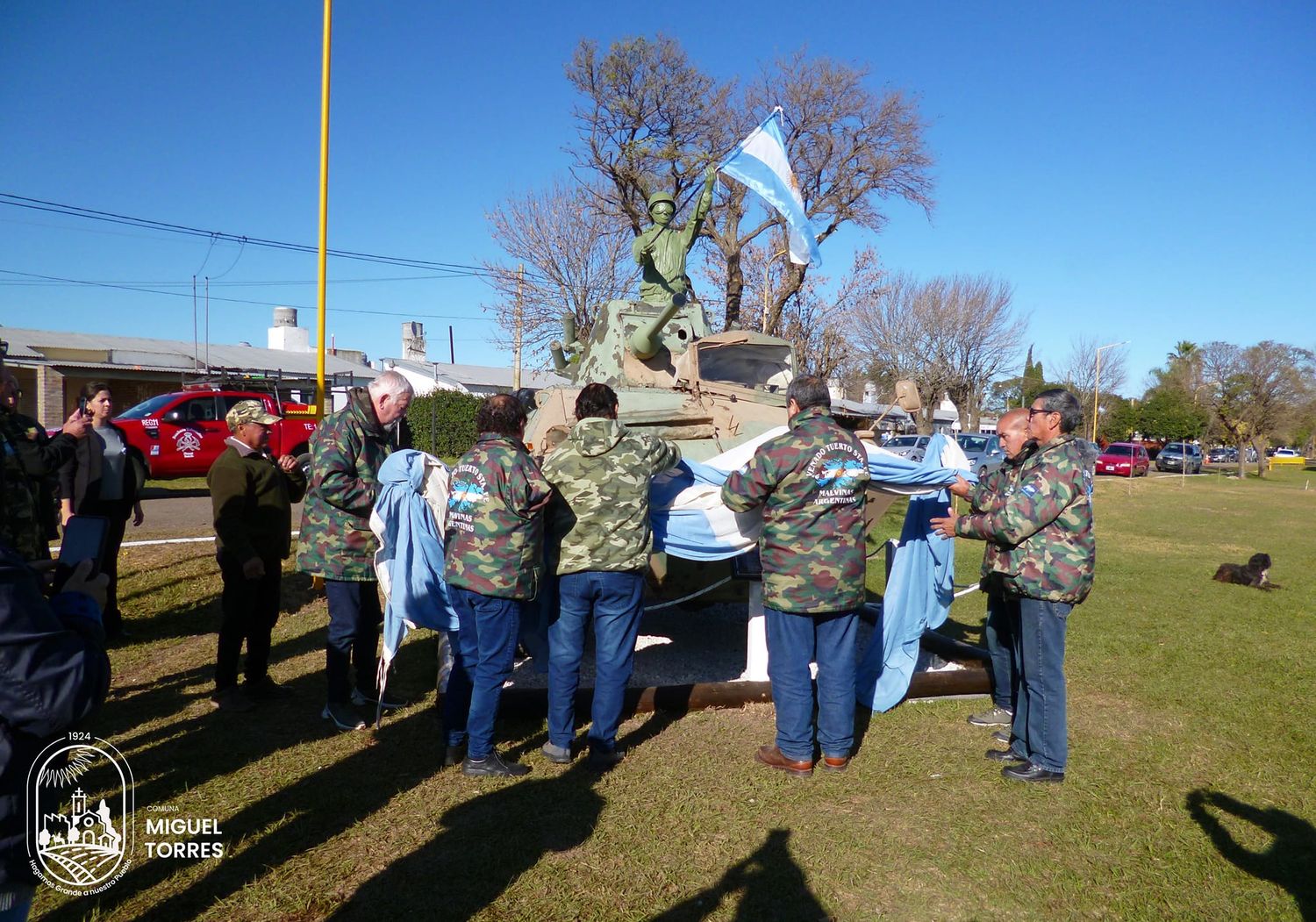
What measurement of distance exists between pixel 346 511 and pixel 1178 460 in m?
47.4

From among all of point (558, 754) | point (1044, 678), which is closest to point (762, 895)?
point (558, 754)

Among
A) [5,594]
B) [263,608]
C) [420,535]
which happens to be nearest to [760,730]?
[420,535]

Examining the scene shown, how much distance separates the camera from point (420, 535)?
4.96 metres

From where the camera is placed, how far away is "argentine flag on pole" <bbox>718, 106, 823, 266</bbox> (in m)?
9.43

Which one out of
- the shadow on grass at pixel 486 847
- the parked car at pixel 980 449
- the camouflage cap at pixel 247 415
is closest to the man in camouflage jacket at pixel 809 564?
the shadow on grass at pixel 486 847

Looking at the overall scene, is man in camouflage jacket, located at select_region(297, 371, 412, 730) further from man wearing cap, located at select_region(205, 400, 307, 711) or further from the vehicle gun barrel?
the vehicle gun barrel

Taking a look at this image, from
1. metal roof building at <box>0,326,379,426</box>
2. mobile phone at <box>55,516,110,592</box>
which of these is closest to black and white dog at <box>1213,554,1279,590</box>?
mobile phone at <box>55,516,110,592</box>

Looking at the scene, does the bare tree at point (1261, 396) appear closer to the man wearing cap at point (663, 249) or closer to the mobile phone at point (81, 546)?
the man wearing cap at point (663, 249)

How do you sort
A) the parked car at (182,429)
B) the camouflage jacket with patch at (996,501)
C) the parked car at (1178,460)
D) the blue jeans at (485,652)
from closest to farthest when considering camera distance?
1. the blue jeans at (485,652)
2. the camouflage jacket with patch at (996,501)
3. the parked car at (182,429)
4. the parked car at (1178,460)

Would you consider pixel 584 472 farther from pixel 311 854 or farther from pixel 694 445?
pixel 311 854

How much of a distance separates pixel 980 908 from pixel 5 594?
11.5 ft

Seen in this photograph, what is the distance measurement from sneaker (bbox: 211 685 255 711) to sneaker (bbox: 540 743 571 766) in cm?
208

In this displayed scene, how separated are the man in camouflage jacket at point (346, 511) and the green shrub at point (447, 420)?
27.1 m

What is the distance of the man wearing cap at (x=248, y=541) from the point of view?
5211 mm
